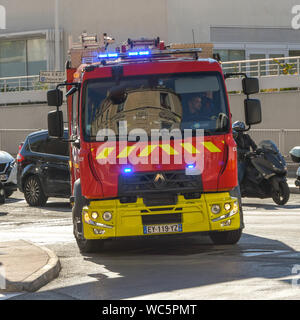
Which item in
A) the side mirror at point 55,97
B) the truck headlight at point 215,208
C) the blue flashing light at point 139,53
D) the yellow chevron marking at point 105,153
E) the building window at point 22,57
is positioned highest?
the building window at point 22,57

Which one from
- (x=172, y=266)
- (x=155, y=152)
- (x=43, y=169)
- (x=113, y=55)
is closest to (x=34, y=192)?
(x=43, y=169)

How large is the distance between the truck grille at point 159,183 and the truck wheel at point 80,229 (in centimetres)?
76

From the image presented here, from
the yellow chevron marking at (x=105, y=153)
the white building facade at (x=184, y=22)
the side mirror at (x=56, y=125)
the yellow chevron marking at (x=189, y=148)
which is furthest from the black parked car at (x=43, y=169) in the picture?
the white building facade at (x=184, y=22)

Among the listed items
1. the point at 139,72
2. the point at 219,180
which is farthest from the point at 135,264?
the point at 139,72

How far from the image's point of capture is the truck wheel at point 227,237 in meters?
12.9

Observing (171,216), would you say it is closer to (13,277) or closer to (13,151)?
(13,277)

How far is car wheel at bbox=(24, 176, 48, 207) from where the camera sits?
2084 centimetres

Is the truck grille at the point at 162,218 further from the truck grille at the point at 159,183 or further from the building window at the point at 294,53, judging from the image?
the building window at the point at 294,53

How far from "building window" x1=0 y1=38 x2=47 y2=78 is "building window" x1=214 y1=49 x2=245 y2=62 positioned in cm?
998

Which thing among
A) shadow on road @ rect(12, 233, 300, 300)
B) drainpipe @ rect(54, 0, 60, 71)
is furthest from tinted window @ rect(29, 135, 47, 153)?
drainpipe @ rect(54, 0, 60, 71)

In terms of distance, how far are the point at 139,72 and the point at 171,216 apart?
2.00 m

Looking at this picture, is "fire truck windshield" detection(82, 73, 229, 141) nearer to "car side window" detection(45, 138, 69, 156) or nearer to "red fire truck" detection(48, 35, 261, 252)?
"red fire truck" detection(48, 35, 261, 252)

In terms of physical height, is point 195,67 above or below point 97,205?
above

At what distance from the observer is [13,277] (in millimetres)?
10117
